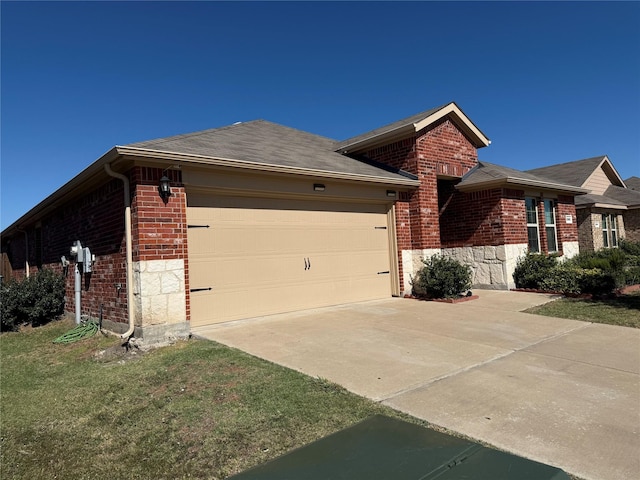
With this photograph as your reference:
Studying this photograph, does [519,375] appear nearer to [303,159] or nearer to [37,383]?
[37,383]

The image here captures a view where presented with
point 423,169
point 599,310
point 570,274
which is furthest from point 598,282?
point 423,169

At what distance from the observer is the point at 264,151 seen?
941 centimetres

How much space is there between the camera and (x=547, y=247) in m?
13.4

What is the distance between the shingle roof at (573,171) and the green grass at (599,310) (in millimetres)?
12170

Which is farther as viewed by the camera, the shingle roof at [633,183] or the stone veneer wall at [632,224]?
the shingle roof at [633,183]

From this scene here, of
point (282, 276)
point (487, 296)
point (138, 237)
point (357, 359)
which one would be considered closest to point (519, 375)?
point (357, 359)

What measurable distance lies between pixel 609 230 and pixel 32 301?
2159 centimetres

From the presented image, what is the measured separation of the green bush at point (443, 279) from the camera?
9.98m

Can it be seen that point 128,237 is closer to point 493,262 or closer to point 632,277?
point 493,262

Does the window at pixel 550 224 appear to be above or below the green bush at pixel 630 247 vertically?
above

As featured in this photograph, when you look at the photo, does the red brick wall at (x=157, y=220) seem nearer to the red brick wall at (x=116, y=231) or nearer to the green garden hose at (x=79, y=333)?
the red brick wall at (x=116, y=231)

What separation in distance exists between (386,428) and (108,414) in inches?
122

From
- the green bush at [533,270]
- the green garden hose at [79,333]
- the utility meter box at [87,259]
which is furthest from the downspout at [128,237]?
the green bush at [533,270]

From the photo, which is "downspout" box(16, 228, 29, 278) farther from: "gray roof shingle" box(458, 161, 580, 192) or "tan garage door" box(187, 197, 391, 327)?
"gray roof shingle" box(458, 161, 580, 192)
